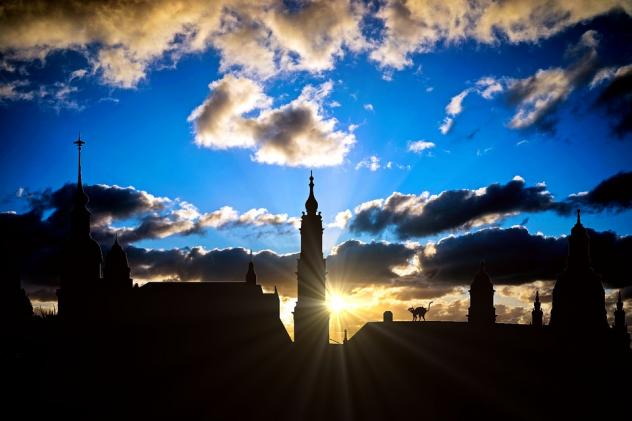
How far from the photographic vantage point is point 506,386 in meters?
46.4

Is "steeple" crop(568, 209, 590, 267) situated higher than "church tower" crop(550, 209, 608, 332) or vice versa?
"steeple" crop(568, 209, 590, 267)

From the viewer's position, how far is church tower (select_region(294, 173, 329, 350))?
56.1 metres

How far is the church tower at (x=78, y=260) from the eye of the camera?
65688mm

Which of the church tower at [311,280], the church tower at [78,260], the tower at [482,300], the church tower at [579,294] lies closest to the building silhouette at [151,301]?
the church tower at [78,260]

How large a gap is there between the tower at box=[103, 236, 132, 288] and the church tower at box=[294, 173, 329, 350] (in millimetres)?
20871

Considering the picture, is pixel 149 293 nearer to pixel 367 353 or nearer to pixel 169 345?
pixel 169 345

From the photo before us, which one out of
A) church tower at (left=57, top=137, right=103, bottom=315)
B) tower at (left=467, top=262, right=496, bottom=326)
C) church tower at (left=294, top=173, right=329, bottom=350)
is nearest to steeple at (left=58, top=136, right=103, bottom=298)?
church tower at (left=57, top=137, right=103, bottom=315)

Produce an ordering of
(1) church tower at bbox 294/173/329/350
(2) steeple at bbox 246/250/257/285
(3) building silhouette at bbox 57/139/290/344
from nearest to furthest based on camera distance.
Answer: (1) church tower at bbox 294/173/329/350
(3) building silhouette at bbox 57/139/290/344
(2) steeple at bbox 246/250/257/285

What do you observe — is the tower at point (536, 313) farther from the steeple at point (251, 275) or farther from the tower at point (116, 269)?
the tower at point (116, 269)

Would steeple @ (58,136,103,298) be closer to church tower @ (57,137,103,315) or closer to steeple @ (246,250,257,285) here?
church tower @ (57,137,103,315)

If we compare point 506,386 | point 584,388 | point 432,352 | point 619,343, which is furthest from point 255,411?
point 619,343

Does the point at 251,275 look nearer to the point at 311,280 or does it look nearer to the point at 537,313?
the point at 311,280

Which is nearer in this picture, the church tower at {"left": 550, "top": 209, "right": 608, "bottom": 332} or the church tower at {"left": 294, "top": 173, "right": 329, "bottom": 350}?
the church tower at {"left": 550, "top": 209, "right": 608, "bottom": 332}

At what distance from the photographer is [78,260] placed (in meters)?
66.1
